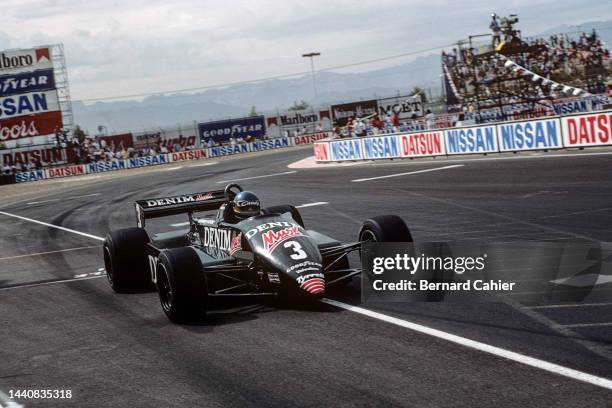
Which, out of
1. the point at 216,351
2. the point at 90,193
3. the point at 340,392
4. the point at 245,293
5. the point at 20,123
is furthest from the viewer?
the point at 20,123

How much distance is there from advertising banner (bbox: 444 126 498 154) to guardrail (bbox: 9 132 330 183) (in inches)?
1475

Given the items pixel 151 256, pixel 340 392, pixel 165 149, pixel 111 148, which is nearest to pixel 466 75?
pixel 165 149

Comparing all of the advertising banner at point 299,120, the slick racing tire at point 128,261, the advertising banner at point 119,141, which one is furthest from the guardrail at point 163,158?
the slick racing tire at point 128,261

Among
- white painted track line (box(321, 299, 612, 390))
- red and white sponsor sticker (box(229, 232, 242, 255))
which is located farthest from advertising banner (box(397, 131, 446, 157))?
white painted track line (box(321, 299, 612, 390))

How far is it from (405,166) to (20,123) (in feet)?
130

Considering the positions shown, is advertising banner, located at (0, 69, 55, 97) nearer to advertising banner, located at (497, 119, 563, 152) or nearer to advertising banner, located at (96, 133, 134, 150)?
advertising banner, located at (96, 133, 134, 150)

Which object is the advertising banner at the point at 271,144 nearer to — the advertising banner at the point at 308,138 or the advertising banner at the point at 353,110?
the advertising banner at the point at 308,138

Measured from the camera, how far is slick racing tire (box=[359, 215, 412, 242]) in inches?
398

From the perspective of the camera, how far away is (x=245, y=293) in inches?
400

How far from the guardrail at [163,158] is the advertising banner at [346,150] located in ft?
91.2

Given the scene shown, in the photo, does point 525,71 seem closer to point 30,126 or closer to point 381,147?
point 381,147

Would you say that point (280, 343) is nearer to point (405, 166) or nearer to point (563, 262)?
point (563, 262)

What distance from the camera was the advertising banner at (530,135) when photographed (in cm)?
2750

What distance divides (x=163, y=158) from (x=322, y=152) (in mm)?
27185
